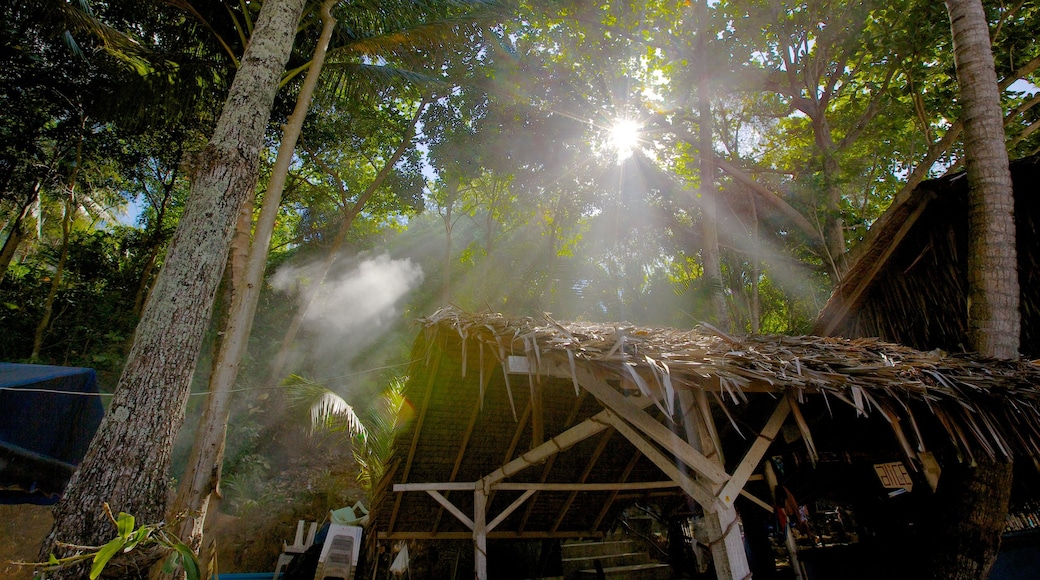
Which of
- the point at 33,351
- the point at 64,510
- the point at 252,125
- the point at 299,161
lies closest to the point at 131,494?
the point at 64,510

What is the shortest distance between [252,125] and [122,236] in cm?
1250

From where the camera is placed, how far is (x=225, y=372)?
16.6 feet

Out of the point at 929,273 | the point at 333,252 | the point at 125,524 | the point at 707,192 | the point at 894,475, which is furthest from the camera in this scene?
the point at 333,252

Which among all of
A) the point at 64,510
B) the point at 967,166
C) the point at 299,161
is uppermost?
the point at 299,161

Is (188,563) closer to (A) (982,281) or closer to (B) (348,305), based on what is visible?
(A) (982,281)

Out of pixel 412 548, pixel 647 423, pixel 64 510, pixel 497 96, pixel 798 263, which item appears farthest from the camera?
pixel 497 96

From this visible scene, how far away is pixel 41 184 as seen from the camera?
34.7 feet

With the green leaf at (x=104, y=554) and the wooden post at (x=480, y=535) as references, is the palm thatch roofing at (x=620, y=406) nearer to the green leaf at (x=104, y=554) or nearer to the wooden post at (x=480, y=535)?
the wooden post at (x=480, y=535)

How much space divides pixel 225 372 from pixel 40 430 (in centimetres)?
273

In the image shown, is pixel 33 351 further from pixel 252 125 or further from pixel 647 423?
pixel 647 423

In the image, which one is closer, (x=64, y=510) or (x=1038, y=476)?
(x=64, y=510)

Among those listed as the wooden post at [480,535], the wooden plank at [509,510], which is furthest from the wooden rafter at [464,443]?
the wooden plank at [509,510]

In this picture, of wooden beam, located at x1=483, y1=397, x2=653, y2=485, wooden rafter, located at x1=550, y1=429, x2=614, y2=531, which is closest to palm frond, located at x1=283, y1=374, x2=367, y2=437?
wooden beam, located at x1=483, y1=397, x2=653, y2=485

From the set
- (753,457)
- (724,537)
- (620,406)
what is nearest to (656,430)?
(620,406)
